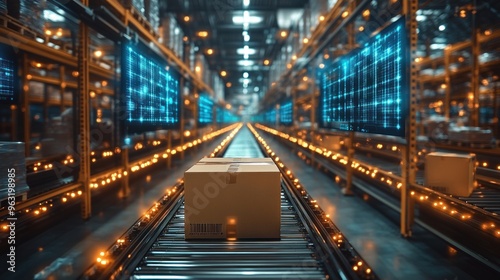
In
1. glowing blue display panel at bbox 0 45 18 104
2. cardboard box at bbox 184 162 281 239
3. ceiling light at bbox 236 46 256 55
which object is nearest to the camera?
cardboard box at bbox 184 162 281 239

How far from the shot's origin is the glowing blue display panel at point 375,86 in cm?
464

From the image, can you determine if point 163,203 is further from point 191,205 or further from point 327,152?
point 327,152

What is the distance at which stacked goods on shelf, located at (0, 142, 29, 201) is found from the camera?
399 centimetres

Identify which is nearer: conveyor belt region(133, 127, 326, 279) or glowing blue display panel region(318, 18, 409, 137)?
conveyor belt region(133, 127, 326, 279)

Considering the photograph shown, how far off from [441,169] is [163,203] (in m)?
3.50

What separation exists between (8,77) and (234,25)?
57.8 ft

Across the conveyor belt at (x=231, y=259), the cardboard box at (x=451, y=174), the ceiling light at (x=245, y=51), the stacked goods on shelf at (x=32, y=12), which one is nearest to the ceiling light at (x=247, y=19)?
the ceiling light at (x=245, y=51)

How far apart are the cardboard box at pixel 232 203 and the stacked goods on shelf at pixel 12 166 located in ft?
8.10

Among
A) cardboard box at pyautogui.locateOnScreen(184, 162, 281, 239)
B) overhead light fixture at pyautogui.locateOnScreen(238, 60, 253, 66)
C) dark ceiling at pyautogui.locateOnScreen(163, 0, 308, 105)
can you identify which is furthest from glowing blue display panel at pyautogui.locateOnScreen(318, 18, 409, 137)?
overhead light fixture at pyautogui.locateOnScreen(238, 60, 253, 66)

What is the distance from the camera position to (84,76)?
19.6ft

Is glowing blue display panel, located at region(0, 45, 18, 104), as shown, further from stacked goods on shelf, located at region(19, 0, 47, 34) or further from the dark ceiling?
the dark ceiling

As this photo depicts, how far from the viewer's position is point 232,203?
105 inches

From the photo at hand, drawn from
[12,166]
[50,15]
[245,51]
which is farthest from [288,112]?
[12,166]

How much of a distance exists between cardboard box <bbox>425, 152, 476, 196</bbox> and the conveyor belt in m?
2.76
